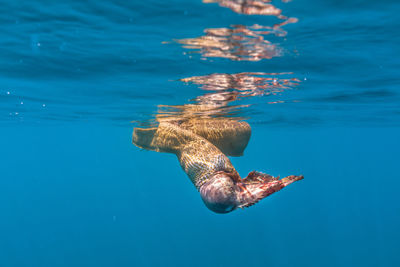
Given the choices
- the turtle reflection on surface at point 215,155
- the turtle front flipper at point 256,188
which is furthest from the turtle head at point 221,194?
the turtle front flipper at point 256,188

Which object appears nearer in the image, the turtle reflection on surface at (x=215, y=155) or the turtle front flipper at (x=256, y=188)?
the turtle front flipper at (x=256, y=188)

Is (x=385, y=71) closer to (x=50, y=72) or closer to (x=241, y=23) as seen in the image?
(x=241, y=23)

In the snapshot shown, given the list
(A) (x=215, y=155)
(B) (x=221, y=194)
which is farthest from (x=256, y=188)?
(A) (x=215, y=155)

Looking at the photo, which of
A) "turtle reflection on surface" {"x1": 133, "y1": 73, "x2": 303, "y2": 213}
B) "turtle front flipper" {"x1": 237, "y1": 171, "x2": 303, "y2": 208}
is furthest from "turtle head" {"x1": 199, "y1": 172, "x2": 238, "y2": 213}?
"turtle front flipper" {"x1": 237, "y1": 171, "x2": 303, "y2": 208}

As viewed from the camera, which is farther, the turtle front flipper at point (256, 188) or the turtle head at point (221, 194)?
the turtle head at point (221, 194)

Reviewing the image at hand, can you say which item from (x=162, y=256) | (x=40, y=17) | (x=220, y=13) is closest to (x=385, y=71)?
(x=220, y=13)

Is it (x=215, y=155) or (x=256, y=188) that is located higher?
(x=215, y=155)

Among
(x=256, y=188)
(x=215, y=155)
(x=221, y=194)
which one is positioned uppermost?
(x=215, y=155)

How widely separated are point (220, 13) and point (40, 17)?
3.79m

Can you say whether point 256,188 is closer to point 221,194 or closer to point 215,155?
point 221,194

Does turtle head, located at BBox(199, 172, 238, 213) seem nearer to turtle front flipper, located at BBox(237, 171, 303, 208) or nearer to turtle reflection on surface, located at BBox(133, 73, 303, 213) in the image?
turtle reflection on surface, located at BBox(133, 73, 303, 213)

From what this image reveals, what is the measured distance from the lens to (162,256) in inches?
1444

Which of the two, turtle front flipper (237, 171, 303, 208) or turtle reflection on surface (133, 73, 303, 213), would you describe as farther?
turtle reflection on surface (133, 73, 303, 213)

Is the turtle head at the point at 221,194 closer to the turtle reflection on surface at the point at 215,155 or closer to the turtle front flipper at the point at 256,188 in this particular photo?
the turtle reflection on surface at the point at 215,155
